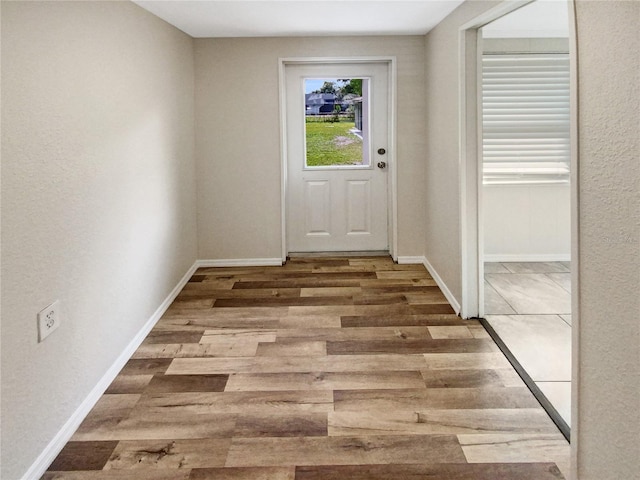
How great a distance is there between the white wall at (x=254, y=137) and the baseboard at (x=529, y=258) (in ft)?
2.51

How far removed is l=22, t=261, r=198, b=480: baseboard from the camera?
185cm

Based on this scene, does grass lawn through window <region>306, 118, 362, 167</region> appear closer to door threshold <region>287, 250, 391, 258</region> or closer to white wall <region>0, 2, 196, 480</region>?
door threshold <region>287, 250, 391, 258</region>

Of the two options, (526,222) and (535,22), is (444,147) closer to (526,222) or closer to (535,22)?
(535,22)

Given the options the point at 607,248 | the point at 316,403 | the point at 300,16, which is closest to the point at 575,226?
the point at 607,248

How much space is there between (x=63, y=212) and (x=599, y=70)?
2.01 metres

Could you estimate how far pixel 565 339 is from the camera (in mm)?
3002

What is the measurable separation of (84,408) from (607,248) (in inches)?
84.8

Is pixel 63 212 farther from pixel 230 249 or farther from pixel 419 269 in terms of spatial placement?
pixel 419 269

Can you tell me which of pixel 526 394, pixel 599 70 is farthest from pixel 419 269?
pixel 599 70

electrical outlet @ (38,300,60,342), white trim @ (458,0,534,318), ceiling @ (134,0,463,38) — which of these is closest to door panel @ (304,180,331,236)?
ceiling @ (134,0,463,38)

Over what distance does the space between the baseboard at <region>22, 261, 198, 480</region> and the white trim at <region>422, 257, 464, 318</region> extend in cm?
203

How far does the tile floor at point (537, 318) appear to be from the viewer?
8.32 ft

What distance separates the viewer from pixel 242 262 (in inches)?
189

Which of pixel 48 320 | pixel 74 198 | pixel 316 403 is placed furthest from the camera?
pixel 316 403
